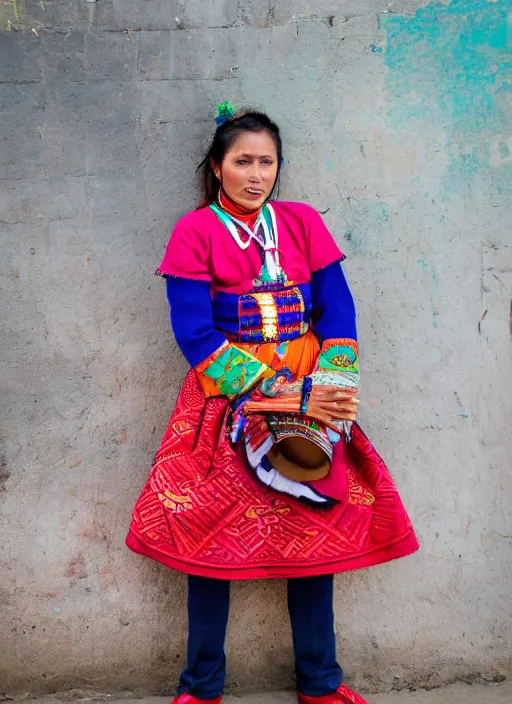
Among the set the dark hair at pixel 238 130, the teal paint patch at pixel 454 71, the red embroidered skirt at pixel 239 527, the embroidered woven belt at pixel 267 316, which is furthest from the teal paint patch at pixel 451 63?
the red embroidered skirt at pixel 239 527

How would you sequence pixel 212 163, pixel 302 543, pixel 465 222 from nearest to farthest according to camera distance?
pixel 302 543 < pixel 212 163 < pixel 465 222

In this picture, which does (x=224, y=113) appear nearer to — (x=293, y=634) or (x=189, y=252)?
(x=189, y=252)

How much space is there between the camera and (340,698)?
99.0 inches

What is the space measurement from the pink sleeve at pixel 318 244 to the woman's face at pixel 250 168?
0.17 metres

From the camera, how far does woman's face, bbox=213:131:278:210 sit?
2.44 metres

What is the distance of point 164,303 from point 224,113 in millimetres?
693

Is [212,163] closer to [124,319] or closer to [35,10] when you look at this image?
[124,319]

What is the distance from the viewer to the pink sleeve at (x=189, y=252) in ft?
7.82

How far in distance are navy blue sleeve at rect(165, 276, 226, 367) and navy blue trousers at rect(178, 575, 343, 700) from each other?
74cm

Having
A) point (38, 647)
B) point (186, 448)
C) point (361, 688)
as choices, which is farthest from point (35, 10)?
point (361, 688)

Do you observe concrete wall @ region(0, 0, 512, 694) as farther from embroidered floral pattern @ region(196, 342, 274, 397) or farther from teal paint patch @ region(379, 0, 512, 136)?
embroidered floral pattern @ region(196, 342, 274, 397)

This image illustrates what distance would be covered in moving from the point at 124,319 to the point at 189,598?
0.99 m

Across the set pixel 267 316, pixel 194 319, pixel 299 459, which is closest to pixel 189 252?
pixel 194 319

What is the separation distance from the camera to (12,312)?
8.91 feet
